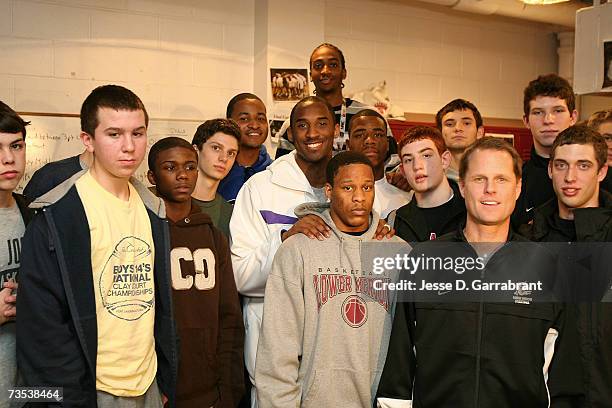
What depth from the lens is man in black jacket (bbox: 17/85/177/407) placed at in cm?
192

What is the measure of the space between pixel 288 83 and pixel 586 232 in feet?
10.5

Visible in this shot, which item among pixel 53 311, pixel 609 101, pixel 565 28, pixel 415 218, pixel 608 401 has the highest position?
pixel 565 28

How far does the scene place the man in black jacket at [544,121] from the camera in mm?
2805

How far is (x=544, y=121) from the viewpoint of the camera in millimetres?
2883

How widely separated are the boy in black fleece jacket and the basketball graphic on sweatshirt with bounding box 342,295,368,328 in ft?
1.68

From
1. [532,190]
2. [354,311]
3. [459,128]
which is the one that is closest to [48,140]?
[459,128]

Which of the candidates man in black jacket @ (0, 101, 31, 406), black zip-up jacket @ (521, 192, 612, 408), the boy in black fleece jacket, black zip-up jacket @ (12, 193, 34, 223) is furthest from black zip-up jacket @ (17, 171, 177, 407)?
black zip-up jacket @ (521, 192, 612, 408)

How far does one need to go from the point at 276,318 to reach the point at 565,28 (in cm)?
568

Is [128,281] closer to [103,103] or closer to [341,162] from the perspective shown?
[103,103]

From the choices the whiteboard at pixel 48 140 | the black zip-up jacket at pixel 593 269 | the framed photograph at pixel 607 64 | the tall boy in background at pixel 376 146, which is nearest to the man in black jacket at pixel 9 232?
the tall boy in background at pixel 376 146

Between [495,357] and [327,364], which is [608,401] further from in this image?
[327,364]

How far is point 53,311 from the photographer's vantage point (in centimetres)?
193

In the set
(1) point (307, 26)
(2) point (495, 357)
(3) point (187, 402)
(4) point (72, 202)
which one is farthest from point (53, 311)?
(1) point (307, 26)

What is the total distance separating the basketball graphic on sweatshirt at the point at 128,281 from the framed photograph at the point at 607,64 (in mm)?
3211
